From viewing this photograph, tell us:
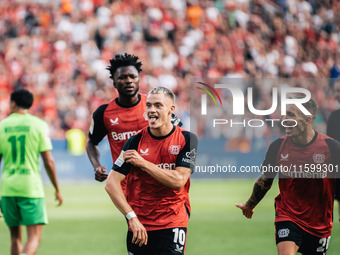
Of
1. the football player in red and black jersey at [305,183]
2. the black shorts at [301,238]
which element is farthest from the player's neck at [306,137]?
the black shorts at [301,238]

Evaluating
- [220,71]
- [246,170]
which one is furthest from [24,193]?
[220,71]

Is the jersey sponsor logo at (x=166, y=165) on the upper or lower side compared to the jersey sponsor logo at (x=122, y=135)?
lower

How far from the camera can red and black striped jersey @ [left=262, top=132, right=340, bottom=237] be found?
674 centimetres

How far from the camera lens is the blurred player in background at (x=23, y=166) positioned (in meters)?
8.05

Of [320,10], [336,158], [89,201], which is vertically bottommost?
[89,201]

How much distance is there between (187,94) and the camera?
988 inches

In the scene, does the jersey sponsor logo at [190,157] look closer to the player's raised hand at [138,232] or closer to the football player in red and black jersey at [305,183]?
the player's raised hand at [138,232]

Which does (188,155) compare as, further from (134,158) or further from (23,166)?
(23,166)

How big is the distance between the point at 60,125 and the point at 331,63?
11194 millimetres

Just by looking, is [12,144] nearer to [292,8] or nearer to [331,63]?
[331,63]

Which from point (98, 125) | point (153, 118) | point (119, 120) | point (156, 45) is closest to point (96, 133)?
point (98, 125)

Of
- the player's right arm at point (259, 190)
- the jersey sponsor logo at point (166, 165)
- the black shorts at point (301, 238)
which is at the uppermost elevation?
the jersey sponsor logo at point (166, 165)

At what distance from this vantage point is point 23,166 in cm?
809

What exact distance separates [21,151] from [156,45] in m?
18.4
